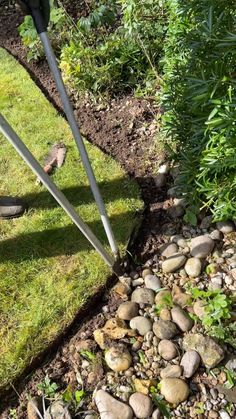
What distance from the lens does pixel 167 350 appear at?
2.35 metres

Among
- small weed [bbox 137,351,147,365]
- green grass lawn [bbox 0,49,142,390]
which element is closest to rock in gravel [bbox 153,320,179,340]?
small weed [bbox 137,351,147,365]

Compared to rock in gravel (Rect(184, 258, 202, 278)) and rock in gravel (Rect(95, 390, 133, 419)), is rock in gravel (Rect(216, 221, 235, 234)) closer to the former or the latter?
rock in gravel (Rect(184, 258, 202, 278))

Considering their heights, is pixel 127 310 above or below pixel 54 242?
below

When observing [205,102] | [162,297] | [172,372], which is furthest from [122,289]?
[205,102]

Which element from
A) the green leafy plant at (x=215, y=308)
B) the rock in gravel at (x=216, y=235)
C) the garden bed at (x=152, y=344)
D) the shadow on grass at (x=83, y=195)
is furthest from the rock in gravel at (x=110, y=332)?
the shadow on grass at (x=83, y=195)

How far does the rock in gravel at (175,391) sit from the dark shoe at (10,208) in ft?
5.39

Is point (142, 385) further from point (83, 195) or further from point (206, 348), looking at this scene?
point (83, 195)

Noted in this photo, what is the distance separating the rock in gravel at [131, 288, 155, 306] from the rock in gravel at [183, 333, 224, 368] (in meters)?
0.33

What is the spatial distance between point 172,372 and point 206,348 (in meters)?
0.22

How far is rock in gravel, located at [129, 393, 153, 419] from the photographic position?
2.15 metres

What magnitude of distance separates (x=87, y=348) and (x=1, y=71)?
11.2ft

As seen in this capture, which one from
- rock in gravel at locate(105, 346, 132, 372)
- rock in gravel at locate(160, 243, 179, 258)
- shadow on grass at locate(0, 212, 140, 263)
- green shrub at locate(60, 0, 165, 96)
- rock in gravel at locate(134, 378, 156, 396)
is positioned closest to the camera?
rock in gravel at locate(134, 378, 156, 396)

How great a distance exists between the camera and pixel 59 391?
233cm

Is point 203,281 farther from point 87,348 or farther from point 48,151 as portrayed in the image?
point 48,151
